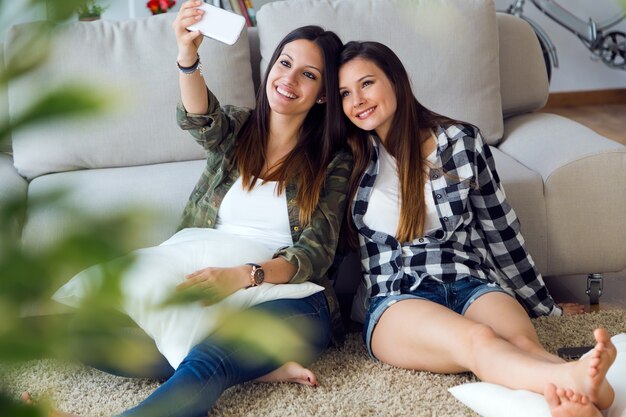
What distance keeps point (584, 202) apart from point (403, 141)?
0.57 meters

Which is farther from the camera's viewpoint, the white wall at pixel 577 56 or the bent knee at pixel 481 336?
the white wall at pixel 577 56

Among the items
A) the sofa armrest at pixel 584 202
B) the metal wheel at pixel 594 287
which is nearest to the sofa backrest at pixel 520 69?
→ the sofa armrest at pixel 584 202

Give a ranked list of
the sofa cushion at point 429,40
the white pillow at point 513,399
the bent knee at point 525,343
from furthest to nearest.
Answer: the sofa cushion at point 429,40 → the bent knee at point 525,343 → the white pillow at point 513,399

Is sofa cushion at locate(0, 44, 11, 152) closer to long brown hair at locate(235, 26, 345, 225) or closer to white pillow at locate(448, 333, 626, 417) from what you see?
white pillow at locate(448, 333, 626, 417)

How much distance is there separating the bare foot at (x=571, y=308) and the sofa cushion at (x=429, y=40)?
23.3 inches

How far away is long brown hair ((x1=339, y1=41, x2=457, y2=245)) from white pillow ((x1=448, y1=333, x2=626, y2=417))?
400 mm

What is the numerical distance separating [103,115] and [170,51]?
2.29 meters

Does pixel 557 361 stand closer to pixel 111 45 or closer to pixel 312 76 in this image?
pixel 312 76

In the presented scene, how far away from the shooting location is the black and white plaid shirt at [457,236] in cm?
192

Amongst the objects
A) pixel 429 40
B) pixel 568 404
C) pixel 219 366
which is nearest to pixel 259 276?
pixel 219 366

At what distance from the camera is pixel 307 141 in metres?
1.99

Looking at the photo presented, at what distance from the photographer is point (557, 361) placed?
5.43 ft

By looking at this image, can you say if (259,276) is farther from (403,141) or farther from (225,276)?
(403,141)

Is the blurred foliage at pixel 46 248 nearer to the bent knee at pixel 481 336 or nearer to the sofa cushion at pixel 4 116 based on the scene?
the sofa cushion at pixel 4 116
